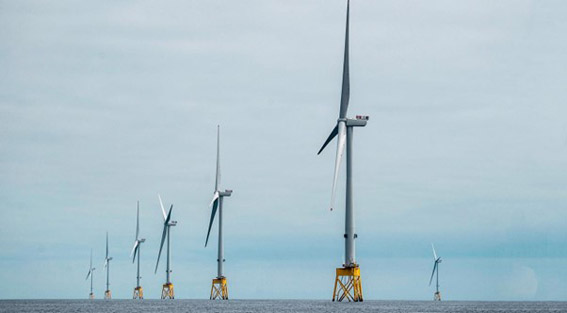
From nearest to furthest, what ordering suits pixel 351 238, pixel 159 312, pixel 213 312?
pixel 351 238, pixel 213 312, pixel 159 312

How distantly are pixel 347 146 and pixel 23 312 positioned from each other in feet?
288

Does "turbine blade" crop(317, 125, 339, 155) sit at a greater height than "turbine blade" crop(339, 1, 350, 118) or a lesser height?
lesser

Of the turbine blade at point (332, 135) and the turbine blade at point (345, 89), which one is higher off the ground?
the turbine blade at point (345, 89)

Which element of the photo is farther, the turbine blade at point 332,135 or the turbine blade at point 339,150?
the turbine blade at point 332,135

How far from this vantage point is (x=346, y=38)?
163 metres

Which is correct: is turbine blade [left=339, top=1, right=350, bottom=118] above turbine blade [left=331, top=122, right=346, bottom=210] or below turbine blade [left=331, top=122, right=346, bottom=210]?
above

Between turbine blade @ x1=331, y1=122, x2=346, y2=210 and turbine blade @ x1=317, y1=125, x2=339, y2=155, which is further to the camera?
turbine blade @ x1=317, y1=125, x2=339, y2=155

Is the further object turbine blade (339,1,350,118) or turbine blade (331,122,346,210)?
turbine blade (339,1,350,118)

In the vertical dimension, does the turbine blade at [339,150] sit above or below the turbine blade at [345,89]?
below

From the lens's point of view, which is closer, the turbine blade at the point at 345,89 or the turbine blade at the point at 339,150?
the turbine blade at the point at 339,150

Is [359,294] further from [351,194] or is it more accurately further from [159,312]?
[159,312]

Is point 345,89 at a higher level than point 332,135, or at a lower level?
higher

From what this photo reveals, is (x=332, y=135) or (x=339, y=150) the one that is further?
(x=332, y=135)

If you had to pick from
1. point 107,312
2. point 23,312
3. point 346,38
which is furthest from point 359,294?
point 23,312
